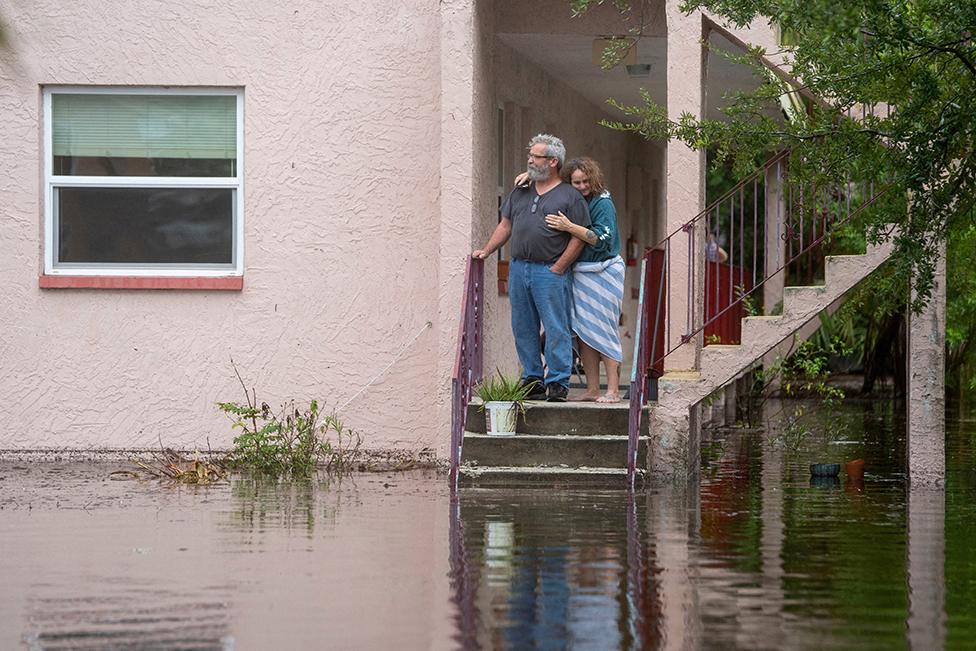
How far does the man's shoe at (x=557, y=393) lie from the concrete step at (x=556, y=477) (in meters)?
0.65

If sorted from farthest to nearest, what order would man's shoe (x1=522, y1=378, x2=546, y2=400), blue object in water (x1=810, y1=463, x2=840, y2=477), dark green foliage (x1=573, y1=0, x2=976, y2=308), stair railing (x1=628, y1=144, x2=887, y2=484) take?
blue object in water (x1=810, y1=463, x2=840, y2=477) → man's shoe (x1=522, y1=378, x2=546, y2=400) → stair railing (x1=628, y1=144, x2=887, y2=484) → dark green foliage (x1=573, y1=0, x2=976, y2=308)

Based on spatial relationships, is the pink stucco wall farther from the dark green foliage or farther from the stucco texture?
the dark green foliage

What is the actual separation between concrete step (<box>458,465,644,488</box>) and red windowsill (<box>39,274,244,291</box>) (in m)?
2.74

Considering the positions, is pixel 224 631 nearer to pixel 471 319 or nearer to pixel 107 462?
pixel 471 319

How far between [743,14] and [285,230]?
4947mm

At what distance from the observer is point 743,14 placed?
8.12m

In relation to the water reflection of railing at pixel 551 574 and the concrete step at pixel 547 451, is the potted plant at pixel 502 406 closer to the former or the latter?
the concrete step at pixel 547 451

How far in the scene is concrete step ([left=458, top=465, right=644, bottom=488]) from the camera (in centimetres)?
1038

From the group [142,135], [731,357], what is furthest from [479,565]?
[142,135]

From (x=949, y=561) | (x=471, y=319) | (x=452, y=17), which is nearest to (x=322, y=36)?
(x=452, y=17)

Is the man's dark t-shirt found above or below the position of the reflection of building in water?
above

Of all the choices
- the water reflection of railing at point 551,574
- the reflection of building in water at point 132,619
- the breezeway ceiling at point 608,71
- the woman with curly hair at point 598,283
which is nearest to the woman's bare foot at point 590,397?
the woman with curly hair at point 598,283

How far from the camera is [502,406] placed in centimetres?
1057

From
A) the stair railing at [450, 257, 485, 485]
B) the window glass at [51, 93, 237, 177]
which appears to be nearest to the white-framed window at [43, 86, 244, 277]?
the window glass at [51, 93, 237, 177]
